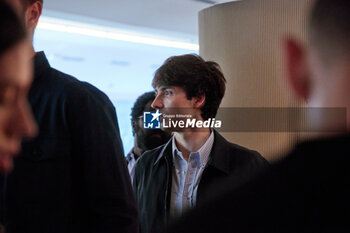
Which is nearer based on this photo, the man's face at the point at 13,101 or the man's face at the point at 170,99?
the man's face at the point at 13,101

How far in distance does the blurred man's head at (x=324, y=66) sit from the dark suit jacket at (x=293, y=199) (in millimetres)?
147

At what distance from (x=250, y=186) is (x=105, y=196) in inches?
29.8

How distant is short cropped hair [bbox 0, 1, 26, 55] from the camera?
0.35 m

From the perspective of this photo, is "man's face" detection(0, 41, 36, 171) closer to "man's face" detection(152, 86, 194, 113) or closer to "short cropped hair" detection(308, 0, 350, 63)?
"short cropped hair" detection(308, 0, 350, 63)

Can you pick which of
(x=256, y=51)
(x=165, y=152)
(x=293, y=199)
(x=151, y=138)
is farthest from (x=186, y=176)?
(x=293, y=199)

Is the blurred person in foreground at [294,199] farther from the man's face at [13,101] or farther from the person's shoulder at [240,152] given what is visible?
the person's shoulder at [240,152]

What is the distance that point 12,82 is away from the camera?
365 mm

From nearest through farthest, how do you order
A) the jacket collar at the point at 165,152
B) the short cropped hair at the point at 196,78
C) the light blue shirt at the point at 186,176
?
the light blue shirt at the point at 186,176, the jacket collar at the point at 165,152, the short cropped hair at the point at 196,78

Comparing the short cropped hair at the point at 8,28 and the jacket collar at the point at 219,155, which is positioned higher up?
the short cropped hair at the point at 8,28

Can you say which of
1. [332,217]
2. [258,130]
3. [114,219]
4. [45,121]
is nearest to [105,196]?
[114,219]

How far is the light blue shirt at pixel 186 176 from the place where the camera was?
1912mm

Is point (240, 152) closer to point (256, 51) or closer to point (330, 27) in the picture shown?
point (256, 51)

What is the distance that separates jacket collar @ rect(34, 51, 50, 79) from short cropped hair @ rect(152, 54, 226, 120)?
1.03 meters

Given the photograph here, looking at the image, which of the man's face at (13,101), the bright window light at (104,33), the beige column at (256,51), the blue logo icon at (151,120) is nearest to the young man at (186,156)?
the beige column at (256,51)
